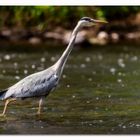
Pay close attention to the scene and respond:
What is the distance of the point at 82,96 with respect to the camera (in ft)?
29.9

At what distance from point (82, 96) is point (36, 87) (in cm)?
142

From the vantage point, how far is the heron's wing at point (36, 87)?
776cm

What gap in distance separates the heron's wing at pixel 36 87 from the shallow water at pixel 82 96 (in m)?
0.24

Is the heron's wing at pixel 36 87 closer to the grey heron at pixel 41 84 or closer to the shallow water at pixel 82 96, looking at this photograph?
the grey heron at pixel 41 84

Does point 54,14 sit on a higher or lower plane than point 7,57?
higher

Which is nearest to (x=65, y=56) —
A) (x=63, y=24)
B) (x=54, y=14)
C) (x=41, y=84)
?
(x=41, y=84)

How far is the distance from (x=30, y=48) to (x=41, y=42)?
901 mm

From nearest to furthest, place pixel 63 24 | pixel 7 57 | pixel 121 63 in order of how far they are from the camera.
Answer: pixel 121 63, pixel 7 57, pixel 63 24

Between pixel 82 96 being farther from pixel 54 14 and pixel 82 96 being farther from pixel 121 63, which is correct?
pixel 54 14

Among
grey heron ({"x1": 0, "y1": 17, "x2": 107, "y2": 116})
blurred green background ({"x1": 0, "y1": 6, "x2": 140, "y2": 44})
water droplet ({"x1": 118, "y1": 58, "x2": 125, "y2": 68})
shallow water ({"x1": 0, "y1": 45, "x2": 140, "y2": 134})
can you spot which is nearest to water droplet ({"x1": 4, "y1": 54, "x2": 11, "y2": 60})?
shallow water ({"x1": 0, "y1": 45, "x2": 140, "y2": 134})

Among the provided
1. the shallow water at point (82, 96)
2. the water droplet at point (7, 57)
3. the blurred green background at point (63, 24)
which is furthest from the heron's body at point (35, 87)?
the blurred green background at point (63, 24)

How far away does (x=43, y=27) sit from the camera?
51.1 ft

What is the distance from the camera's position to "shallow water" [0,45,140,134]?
23.7 ft

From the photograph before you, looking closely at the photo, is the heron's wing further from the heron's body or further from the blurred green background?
the blurred green background
